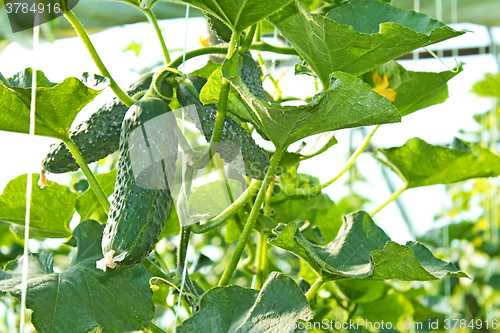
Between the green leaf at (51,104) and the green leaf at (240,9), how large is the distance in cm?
11

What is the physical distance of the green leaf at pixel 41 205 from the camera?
0.61 m

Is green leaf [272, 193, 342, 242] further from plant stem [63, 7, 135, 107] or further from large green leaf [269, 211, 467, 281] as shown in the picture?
plant stem [63, 7, 135, 107]

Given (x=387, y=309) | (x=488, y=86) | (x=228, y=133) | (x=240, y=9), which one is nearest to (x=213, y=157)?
(x=228, y=133)

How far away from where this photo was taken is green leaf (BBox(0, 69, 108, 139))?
400 mm

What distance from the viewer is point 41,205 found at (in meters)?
0.62

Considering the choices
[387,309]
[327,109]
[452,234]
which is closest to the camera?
[327,109]

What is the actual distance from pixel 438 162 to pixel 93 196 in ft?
1.83

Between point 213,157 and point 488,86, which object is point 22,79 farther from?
point 488,86

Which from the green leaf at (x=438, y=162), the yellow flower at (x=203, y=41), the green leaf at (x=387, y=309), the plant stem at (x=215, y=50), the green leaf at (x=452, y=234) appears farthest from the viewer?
the green leaf at (x=452, y=234)

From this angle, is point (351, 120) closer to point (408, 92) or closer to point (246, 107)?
point (246, 107)

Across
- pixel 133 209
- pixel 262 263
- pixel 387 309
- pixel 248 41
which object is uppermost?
pixel 248 41

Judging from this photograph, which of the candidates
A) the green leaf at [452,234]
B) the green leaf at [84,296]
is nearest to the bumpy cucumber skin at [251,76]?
the green leaf at [84,296]

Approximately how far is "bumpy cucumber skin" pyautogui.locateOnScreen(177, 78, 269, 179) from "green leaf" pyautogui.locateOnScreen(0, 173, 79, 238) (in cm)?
30

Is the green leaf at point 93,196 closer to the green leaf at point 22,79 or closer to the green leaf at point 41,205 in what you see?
the green leaf at point 41,205
